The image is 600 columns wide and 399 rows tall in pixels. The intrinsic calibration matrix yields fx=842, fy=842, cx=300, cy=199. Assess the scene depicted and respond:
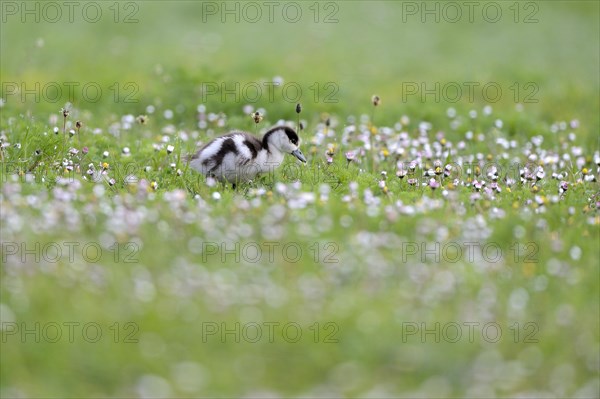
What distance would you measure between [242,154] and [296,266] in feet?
8.32

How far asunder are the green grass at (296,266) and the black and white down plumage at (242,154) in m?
0.19

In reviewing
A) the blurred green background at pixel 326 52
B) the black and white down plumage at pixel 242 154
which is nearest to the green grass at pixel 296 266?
the black and white down plumage at pixel 242 154

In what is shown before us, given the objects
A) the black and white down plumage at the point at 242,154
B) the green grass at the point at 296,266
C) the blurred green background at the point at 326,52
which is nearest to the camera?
the green grass at the point at 296,266

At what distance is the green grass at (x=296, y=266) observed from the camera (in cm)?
624

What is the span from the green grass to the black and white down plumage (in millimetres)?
195

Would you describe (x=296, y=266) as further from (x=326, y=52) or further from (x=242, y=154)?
(x=326, y=52)

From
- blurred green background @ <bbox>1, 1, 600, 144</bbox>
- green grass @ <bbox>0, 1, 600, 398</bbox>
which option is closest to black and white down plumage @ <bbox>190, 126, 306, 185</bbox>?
green grass @ <bbox>0, 1, 600, 398</bbox>

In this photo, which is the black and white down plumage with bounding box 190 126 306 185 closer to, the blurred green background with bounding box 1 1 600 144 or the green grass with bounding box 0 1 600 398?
the green grass with bounding box 0 1 600 398

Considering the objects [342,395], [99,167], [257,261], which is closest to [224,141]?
[99,167]

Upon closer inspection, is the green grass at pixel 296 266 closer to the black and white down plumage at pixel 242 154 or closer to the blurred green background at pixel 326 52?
the black and white down plumage at pixel 242 154

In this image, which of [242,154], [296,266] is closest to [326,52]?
[242,154]

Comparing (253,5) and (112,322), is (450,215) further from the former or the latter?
(253,5)

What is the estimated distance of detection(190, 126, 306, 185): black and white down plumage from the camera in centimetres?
962

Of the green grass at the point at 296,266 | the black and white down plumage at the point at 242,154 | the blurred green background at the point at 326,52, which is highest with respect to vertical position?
the blurred green background at the point at 326,52
